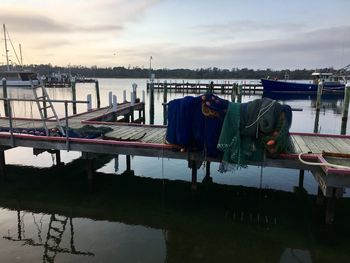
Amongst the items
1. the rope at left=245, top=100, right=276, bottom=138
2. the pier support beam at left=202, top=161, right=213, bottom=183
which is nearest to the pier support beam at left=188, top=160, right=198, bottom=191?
the pier support beam at left=202, top=161, right=213, bottom=183

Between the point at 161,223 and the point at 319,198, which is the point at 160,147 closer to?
the point at 161,223

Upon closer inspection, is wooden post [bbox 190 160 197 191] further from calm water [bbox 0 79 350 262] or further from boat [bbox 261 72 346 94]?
boat [bbox 261 72 346 94]

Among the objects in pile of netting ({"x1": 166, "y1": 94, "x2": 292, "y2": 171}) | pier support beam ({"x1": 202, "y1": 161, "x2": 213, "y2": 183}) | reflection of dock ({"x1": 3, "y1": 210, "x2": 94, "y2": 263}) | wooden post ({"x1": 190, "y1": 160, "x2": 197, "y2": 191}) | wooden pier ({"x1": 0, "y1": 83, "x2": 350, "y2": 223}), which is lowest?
reflection of dock ({"x1": 3, "y1": 210, "x2": 94, "y2": 263})

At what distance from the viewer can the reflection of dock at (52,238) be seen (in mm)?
6635

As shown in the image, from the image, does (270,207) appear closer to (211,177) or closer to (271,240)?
(271,240)

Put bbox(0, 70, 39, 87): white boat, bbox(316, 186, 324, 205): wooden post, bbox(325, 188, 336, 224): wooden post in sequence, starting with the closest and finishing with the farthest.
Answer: bbox(325, 188, 336, 224): wooden post < bbox(316, 186, 324, 205): wooden post < bbox(0, 70, 39, 87): white boat

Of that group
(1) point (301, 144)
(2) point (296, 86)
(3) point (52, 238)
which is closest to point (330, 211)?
(1) point (301, 144)

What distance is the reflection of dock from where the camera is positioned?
261 inches

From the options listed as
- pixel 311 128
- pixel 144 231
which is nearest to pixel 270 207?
pixel 144 231

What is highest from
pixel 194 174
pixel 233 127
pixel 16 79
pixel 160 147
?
pixel 233 127

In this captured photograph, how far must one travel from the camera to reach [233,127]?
25.8 feet

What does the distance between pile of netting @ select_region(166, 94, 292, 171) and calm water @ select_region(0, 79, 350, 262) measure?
3.24ft

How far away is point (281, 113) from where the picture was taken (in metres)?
7.82

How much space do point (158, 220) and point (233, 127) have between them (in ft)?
9.77
